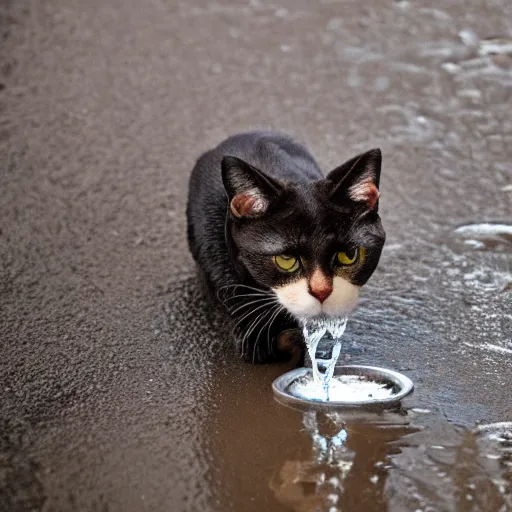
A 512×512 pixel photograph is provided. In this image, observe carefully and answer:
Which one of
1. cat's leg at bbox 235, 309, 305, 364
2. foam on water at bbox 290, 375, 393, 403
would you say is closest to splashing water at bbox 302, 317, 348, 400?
foam on water at bbox 290, 375, 393, 403

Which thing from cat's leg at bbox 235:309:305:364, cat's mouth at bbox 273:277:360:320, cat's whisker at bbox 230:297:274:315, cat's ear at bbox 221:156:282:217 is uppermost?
cat's ear at bbox 221:156:282:217

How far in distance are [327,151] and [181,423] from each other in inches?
93.2

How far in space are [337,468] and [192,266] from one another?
1593mm

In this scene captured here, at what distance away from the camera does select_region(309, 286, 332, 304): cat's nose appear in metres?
3.12

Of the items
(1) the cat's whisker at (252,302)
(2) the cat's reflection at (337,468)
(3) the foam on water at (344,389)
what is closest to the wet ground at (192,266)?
(2) the cat's reflection at (337,468)

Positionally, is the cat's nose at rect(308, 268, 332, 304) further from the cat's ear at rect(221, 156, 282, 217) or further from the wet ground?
the wet ground

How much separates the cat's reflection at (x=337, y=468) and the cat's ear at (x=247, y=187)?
742mm

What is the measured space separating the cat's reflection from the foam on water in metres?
0.11

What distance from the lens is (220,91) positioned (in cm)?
571

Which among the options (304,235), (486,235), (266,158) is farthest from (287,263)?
(486,235)

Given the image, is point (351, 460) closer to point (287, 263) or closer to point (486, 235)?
point (287, 263)

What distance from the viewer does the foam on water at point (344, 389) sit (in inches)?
131

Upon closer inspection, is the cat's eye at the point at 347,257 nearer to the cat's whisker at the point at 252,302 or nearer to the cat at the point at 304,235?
the cat at the point at 304,235

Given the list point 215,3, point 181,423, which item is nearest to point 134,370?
point 181,423
